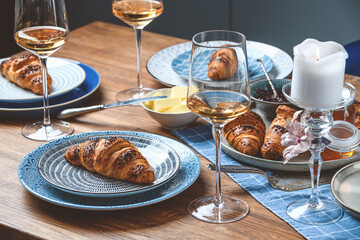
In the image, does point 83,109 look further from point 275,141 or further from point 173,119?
point 275,141

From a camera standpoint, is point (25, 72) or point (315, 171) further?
point (25, 72)

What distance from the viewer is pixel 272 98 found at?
155cm

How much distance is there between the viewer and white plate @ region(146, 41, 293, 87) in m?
1.82

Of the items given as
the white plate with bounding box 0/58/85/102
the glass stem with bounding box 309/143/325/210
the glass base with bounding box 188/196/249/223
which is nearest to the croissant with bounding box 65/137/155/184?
the glass base with bounding box 188/196/249/223

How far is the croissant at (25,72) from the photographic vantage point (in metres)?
1.68

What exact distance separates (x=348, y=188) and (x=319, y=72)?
30 cm

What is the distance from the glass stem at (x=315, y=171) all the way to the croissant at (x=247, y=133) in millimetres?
200

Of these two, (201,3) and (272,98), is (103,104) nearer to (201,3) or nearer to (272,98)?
(272,98)

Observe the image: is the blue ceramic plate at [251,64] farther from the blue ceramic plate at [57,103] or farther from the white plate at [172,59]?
the blue ceramic plate at [57,103]

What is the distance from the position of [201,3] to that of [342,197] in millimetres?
3032

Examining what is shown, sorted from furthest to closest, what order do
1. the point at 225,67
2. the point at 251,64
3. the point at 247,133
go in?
the point at 251,64 < the point at 247,133 < the point at 225,67

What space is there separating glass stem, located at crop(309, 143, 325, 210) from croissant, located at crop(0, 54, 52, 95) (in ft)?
3.06

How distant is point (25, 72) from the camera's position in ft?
5.59

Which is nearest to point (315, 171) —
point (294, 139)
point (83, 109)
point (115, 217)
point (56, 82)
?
point (294, 139)
